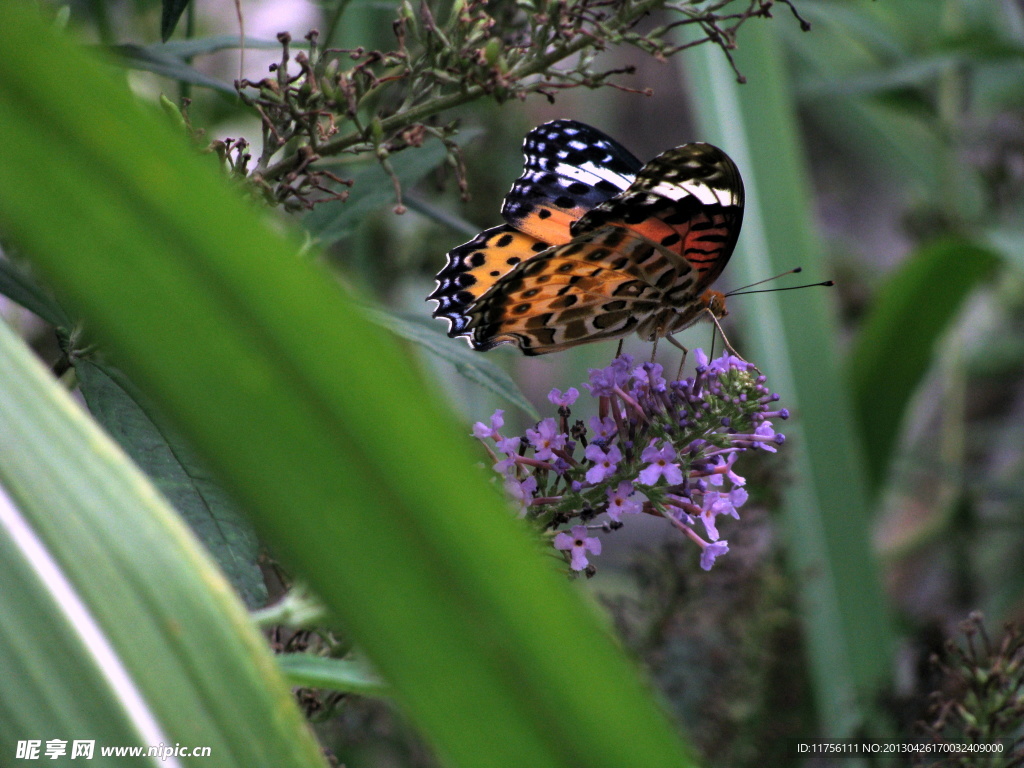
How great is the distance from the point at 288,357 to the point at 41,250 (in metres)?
0.08

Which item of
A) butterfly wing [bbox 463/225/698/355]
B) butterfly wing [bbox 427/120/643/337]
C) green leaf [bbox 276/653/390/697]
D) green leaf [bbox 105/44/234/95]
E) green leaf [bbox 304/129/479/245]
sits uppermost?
green leaf [bbox 105/44/234/95]

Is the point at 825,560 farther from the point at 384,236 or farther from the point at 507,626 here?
the point at 507,626

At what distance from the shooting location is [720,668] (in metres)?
1.06

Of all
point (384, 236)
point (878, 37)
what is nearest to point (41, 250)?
point (384, 236)

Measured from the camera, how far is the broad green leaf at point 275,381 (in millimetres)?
273

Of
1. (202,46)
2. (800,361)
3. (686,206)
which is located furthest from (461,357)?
(800,361)

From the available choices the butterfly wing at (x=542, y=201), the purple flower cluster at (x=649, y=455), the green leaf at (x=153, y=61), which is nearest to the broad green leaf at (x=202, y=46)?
the green leaf at (x=153, y=61)

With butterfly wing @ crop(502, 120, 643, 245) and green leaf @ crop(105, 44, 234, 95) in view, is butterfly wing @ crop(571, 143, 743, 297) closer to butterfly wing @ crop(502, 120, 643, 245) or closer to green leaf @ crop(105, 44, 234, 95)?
butterfly wing @ crop(502, 120, 643, 245)

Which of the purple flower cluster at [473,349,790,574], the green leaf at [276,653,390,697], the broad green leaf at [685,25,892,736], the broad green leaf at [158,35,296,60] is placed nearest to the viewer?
the green leaf at [276,653,390,697]

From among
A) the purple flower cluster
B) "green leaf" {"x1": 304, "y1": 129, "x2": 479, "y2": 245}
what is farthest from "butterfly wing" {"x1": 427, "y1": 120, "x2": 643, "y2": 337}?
the purple flower cluster

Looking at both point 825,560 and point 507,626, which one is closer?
point 507,626

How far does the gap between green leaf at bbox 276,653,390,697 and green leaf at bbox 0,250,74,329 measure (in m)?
0.30

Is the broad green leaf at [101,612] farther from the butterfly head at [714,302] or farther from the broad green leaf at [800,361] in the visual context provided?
the broad green leaf at [800,361]

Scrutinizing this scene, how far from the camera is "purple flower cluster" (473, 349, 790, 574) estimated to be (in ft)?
1.96
